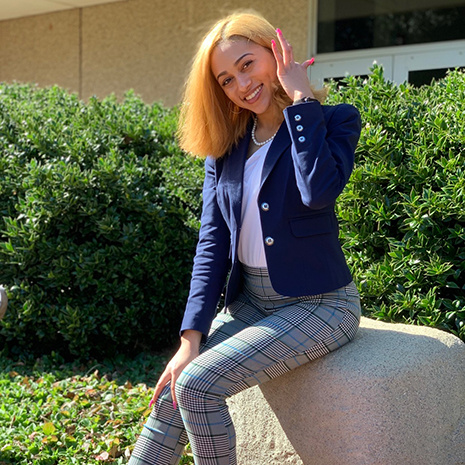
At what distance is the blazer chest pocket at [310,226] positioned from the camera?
2.45m

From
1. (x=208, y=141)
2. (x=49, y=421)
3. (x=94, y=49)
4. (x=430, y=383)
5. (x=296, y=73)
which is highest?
(x=94, y=49)

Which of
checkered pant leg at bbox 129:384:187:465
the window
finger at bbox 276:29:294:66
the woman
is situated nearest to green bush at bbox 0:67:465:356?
the woman

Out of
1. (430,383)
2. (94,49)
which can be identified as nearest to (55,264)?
(430,383)

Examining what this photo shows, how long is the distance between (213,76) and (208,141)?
0.27 meters

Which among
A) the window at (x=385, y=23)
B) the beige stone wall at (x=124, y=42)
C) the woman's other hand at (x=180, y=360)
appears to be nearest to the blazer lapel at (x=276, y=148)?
the woman's other hand at (x=180, y=360)

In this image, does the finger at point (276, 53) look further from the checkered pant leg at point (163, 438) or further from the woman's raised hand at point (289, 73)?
the checkered pant leg at point (163, 438)

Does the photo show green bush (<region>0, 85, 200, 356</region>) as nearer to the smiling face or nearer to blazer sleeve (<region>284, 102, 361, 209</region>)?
the smiling face

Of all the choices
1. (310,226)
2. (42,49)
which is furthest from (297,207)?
(42,49)

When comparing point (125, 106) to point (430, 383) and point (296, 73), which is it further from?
→ point (430, 383)

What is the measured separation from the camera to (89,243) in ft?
13.9

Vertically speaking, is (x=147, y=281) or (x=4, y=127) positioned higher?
(x=4, y=127)

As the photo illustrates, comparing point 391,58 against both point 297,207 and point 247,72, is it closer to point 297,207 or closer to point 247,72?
point 247,72

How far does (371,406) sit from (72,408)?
1813mm

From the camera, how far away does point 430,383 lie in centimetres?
246
